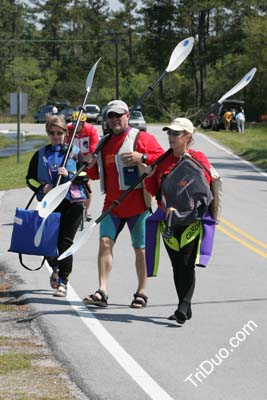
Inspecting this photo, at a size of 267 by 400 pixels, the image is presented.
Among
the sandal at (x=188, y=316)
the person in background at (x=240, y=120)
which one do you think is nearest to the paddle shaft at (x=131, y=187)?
the sandal at (x=188, y=316)

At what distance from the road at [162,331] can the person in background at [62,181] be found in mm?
343

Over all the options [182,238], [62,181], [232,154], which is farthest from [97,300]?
[232,154]

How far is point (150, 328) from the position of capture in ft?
28.9

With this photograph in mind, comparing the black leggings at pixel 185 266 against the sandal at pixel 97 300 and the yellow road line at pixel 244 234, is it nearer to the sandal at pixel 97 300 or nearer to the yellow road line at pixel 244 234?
the sandal at pixel 97 300

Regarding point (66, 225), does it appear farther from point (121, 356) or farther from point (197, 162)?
point (121, 356)

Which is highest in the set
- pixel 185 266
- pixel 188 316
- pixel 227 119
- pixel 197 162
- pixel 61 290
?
pixel 197 162

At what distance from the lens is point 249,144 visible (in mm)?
44531

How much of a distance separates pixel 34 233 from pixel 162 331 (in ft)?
6.05

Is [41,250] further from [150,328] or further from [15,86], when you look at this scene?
[15,86]

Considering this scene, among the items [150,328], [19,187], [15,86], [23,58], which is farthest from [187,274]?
[23,58]

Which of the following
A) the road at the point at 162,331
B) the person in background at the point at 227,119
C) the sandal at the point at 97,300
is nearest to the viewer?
the road at the point at 162,331

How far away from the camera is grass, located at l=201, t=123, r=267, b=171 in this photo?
1377 inches

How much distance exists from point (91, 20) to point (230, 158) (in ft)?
278

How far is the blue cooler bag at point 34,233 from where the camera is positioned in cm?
988
